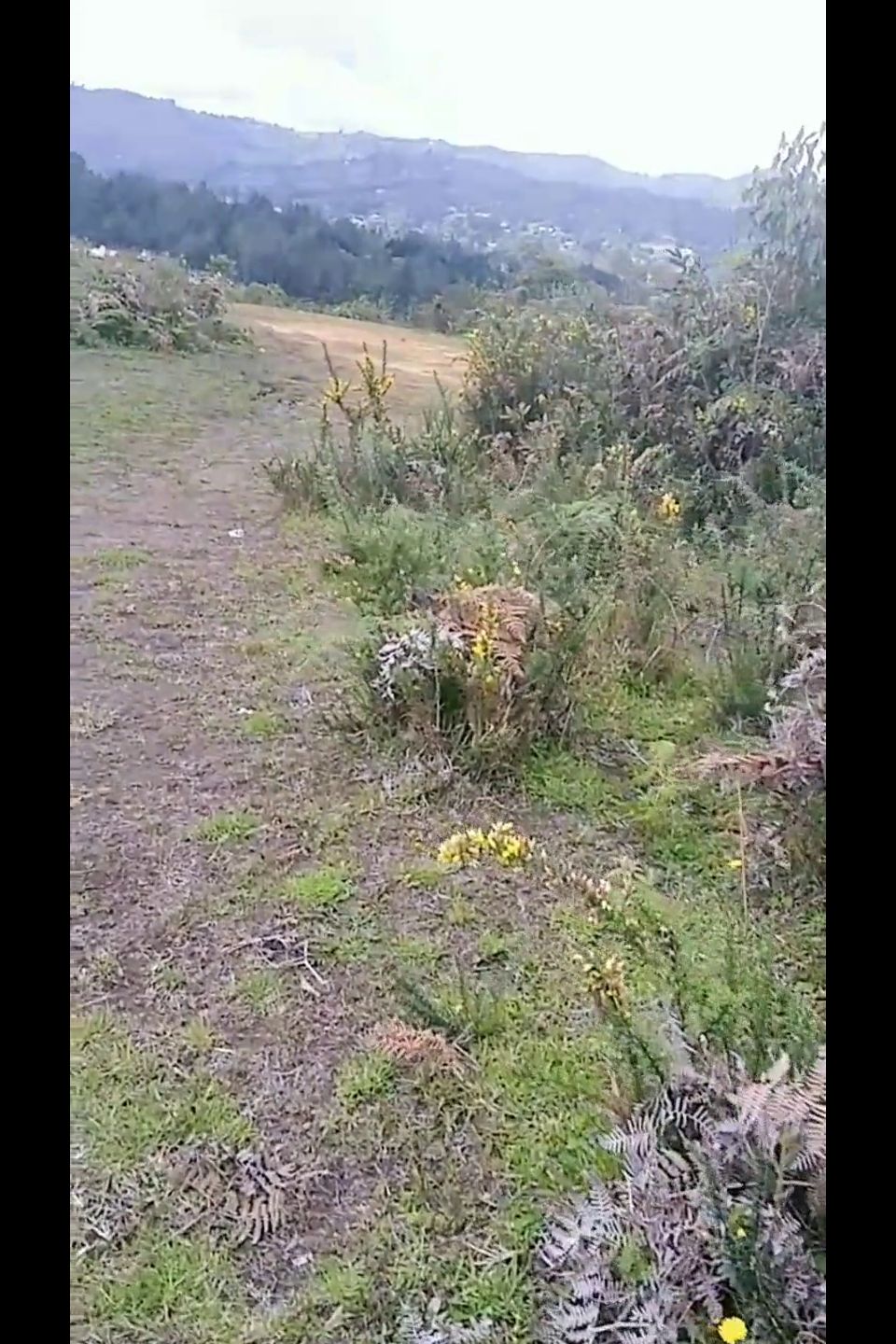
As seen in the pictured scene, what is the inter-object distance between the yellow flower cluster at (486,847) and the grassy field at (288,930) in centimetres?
2

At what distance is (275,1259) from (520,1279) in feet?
0.62

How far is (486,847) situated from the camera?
1.38 meters

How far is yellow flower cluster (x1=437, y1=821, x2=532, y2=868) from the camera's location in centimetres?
136

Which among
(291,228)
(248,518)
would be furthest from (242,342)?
(248,518)

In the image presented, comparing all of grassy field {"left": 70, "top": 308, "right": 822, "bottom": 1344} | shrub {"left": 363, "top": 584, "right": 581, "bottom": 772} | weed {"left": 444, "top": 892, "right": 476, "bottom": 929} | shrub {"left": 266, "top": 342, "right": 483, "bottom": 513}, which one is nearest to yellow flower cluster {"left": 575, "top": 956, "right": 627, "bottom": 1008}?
grassy field {"left": 70, "top": 308, "right": 822, "bottom": 1344}

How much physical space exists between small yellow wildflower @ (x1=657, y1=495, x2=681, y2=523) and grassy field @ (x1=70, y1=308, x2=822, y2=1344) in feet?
1.10

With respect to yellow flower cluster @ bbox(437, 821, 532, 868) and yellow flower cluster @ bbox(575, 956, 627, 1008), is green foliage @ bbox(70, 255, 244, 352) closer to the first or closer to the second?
yellow flower cluster @ bbox(437, 821, 532, 868)

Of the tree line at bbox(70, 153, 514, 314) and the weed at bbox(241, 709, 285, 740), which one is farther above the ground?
the tree line at bbox(70, 153, 514, 314)

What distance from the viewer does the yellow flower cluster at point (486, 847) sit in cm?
136

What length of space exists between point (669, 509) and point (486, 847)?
668 mm

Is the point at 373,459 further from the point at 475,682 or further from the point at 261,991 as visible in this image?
the point at 261,991
